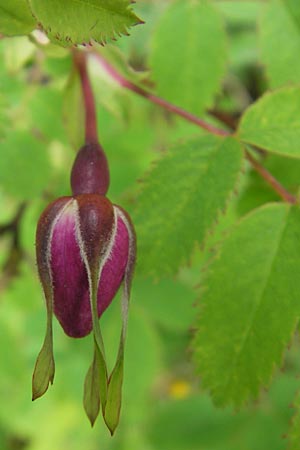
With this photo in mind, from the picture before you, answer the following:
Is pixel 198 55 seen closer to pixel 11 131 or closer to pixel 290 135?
pixel 11 131

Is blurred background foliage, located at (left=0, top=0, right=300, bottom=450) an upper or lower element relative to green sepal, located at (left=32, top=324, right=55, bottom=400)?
lower

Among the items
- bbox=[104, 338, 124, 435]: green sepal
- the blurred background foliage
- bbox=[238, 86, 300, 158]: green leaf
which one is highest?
bbox=[238, 86, 300, 158]: green leaf

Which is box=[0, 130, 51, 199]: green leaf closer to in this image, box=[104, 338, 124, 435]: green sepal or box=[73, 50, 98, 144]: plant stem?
box=[73, 50, 98, 144]: plant stem

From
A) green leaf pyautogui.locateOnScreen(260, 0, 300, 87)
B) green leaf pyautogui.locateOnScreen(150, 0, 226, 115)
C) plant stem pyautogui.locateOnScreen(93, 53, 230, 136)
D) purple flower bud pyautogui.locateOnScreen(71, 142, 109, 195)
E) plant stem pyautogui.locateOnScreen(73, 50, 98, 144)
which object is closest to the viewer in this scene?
purple flower bud pyautogui.locateOnScreen(71, 142, 109, 195)

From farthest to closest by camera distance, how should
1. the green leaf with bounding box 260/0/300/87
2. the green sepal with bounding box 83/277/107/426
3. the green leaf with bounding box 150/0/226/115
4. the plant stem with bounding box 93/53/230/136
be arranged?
1. the green leaf with bounding box 150/0/226/115
2. the green leaf with bounding box 260/0/300/87
3. the plant stem with bounding box 93/53/230/136
4. the green sepal with bounding box 83/277/107/426

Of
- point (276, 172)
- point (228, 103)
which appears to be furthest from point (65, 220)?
point (228, 103)

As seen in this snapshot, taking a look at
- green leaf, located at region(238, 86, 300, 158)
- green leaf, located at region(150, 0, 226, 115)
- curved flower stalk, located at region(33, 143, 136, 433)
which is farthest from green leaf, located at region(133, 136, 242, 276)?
green leaf, located at region(150, 0, 226, 115)
